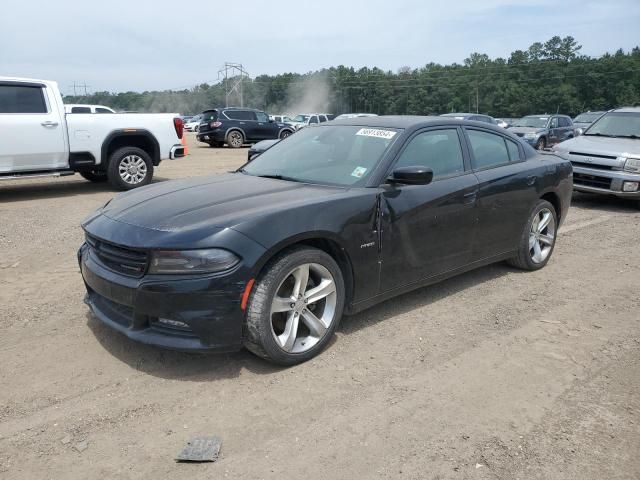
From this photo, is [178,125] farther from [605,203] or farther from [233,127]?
[233,127]

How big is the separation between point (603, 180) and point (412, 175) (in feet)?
21.9

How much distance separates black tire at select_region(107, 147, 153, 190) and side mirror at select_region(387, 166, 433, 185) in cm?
731

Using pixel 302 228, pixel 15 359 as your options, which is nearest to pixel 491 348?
pixel 302 228

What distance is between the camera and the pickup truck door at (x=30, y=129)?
8.62 meters

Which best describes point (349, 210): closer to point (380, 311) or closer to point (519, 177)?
point (380, 311)

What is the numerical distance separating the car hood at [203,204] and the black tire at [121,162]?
6.01 m

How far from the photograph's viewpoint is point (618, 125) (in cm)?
1005

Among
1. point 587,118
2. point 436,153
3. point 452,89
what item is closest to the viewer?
point 436,153

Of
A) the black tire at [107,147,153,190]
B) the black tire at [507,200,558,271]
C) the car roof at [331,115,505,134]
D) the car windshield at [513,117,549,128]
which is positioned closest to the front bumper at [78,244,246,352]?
the car roof at [331,115,505,134]

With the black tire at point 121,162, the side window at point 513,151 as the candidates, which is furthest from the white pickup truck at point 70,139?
the side window at point 513,151

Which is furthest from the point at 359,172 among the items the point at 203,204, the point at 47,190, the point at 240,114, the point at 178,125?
the point at 240,114

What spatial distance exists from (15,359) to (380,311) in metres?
2.64

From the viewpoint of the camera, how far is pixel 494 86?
88000 mm

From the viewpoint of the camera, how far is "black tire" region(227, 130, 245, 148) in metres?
23.1
